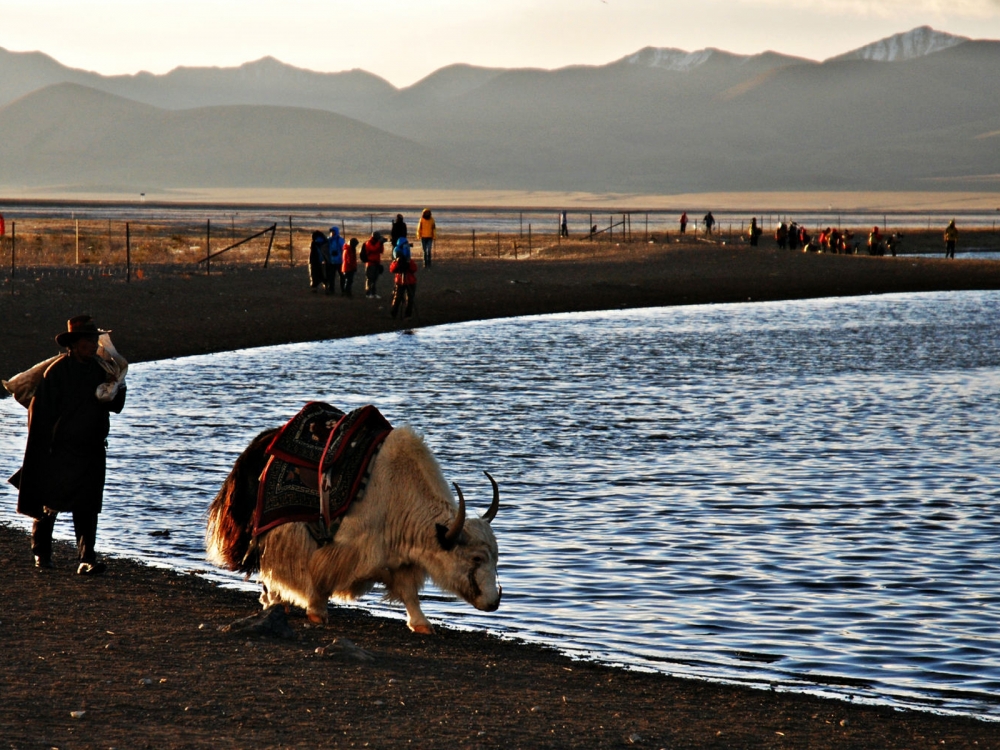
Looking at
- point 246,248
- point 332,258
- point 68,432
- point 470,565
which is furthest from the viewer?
point 246,248

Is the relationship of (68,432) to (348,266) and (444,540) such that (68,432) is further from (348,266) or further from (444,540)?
(348,266)

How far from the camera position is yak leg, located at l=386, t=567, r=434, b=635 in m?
8.02

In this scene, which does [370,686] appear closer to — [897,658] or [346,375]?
[897,658]

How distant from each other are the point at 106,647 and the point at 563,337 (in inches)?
793

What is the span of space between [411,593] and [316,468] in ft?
2.94

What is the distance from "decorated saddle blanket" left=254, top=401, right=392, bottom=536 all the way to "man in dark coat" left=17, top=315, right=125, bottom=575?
46.4 inches

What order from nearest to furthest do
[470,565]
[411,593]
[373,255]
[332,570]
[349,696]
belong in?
[349,696] < [470,565] < [332,570] < [411,593] < [373,255]

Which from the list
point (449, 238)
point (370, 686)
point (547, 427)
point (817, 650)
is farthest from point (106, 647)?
point (449, 238)

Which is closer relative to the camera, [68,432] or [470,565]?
[470,565]

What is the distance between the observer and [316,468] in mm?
7980

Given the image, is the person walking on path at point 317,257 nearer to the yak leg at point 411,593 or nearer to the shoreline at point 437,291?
the shoreline at point 437,291

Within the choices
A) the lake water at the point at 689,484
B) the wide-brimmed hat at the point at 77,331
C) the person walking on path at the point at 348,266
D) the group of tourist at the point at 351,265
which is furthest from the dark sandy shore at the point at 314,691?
the person walking on path at the point at 348,266

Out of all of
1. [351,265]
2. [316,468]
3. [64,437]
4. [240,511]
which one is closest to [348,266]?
[351,265]

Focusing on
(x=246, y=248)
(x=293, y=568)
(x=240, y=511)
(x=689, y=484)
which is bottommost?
(x=689, y=484)
